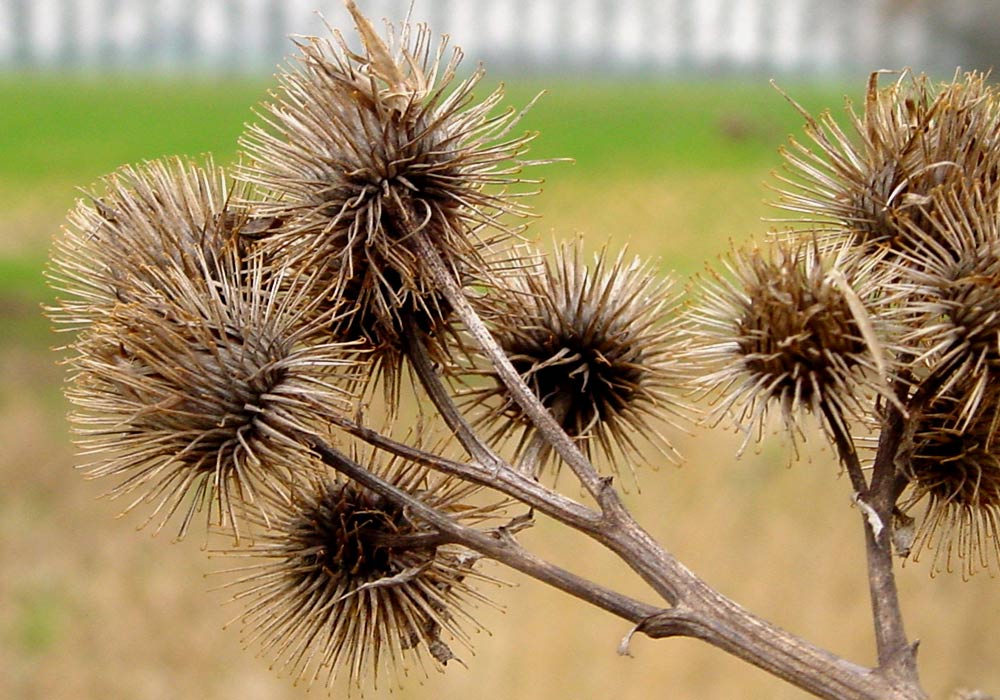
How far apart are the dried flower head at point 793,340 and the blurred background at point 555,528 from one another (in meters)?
0.43

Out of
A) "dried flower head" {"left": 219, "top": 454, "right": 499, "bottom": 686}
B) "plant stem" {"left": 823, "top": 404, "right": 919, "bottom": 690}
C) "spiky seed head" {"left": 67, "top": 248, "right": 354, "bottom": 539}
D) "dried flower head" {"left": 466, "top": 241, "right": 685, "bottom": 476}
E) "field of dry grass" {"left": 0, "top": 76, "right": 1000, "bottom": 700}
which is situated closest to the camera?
"plant stem" {"left": 823, "top": 404, "right": 919, "bottom": 690}

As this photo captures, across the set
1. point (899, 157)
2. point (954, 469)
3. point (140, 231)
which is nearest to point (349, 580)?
point (140, 231)

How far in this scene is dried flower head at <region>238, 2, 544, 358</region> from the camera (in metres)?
2.25

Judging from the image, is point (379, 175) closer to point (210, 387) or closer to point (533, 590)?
point (210, 387)

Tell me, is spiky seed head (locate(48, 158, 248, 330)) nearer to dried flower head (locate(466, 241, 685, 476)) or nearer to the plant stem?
dried flower head (locate(466, 241, 685, 476))

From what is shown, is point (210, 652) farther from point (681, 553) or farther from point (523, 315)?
point (523, 315)

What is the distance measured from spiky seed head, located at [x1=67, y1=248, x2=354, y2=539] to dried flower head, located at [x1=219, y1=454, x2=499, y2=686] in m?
0.23

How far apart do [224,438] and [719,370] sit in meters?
0.98

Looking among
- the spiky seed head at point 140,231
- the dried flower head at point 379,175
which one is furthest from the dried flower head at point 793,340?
the spiky seed head at point 140,231

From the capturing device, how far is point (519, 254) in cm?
251

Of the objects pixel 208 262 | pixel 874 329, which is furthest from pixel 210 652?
pixel 874 329

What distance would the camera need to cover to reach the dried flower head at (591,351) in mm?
2490

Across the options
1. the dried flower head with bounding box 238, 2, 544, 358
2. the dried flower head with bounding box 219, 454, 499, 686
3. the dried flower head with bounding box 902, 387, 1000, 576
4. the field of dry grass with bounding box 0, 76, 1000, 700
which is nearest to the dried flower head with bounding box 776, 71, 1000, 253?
the dried flower head with bounding box 902, 387, 1000, 576

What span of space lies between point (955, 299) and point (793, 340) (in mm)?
290
